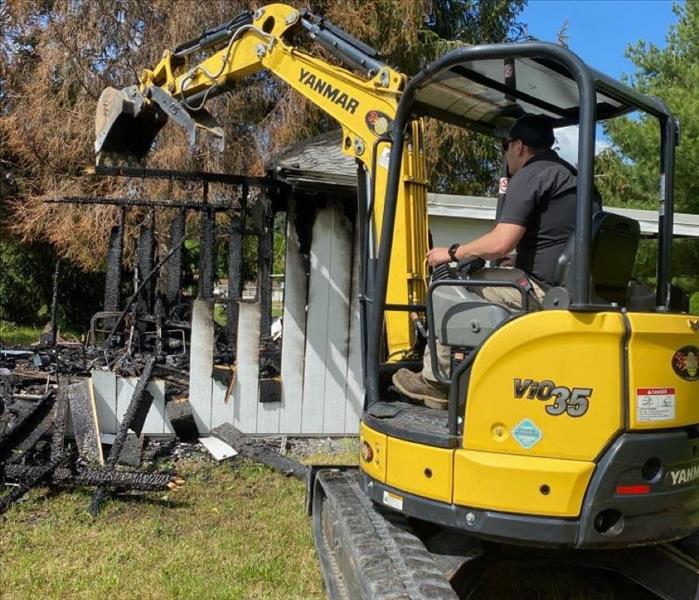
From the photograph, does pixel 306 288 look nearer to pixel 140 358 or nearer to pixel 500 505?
pixel 140 358

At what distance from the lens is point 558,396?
300cm

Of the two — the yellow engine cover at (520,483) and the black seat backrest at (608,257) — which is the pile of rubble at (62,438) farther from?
the black seat backrest at (608,257)

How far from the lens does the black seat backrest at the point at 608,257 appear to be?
3305mm

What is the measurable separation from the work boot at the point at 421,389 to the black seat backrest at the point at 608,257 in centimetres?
82

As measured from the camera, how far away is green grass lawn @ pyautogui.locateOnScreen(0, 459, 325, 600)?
14.7 feet

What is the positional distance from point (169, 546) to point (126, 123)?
3799 mm

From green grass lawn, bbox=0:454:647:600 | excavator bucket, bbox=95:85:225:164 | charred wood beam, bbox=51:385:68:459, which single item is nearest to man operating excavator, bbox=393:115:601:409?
green grass lawn, bbox=0:454:647:600

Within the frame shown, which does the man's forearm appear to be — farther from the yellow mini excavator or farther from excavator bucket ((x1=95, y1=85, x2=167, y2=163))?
excavator bucket ((x1=95, y1=85, x2=167, y2=163))

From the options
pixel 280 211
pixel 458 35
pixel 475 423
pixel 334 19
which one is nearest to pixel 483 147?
pixel 458 35

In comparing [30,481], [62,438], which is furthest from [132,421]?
[30,481]

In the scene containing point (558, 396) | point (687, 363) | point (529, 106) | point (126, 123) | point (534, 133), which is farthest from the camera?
point (126, 123)

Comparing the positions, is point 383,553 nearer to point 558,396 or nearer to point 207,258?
point 558,396

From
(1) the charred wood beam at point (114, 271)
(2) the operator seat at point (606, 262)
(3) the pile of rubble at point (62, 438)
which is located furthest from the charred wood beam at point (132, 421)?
(2) the operator seat at point (606, 262)

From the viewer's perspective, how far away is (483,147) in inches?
584
